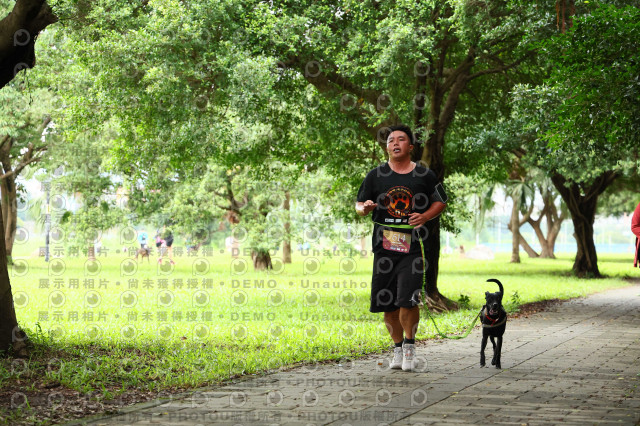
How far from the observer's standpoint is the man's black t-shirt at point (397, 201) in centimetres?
695

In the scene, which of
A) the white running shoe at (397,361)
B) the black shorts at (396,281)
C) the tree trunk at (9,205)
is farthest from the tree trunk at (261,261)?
the black shorts at (396,281)

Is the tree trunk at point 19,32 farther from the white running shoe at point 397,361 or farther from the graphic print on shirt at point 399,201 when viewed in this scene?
the white running shoe at point 397,361

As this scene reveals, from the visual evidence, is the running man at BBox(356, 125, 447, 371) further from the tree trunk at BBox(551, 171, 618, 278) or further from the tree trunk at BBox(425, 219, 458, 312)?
the tree trunk at BBox(551, 171, 618, 278)

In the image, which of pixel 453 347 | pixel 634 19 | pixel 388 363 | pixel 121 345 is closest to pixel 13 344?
pixel 121 345

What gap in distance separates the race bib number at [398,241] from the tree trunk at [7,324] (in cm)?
393

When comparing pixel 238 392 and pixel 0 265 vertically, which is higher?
pixel 0 265

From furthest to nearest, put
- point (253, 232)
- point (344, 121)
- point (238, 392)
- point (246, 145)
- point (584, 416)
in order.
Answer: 1. point (253, 232)
2. point (246, 145)
3. point (344, 121)
4. point (238, 392)
5. point (584, 416)

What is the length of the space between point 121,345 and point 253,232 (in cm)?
2267

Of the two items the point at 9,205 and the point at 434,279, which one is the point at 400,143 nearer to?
the point at 434,279

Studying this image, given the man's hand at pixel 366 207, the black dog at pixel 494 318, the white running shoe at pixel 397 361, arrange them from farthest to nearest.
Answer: the white running shoe at pixel 397 361, the black dog at pixel 494 318, the man's hand at pixel 366 207

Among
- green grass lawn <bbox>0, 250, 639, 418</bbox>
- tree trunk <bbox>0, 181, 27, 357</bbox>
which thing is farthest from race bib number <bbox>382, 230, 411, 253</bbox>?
tree trunk <bbox>0, 181, 27, 357</bbox>

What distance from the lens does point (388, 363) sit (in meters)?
7.70

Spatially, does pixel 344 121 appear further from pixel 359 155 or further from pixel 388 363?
pixel 388 363

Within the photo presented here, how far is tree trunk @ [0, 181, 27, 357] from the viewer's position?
742 cm
